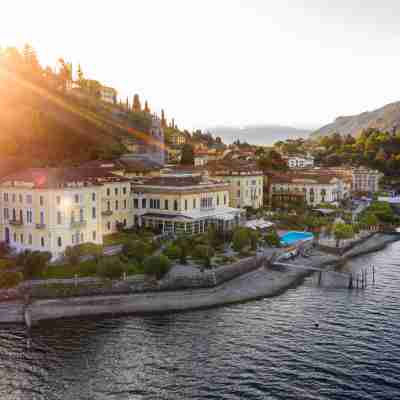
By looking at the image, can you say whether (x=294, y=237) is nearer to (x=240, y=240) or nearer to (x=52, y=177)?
(x=240, y=240)

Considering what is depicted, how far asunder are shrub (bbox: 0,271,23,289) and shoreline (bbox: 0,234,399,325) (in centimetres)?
173

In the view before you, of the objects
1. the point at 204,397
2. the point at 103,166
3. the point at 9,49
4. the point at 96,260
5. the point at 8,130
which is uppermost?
the point at 9,49

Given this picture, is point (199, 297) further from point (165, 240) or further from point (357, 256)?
point (357, 256)

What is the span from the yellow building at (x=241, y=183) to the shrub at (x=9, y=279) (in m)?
43.9

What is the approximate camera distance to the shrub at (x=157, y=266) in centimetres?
4269

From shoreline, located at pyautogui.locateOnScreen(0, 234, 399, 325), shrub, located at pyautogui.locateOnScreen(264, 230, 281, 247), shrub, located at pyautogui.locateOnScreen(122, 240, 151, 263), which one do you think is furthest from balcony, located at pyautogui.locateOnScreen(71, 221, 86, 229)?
shrub, located at pyautogui.locateOnScreen(264, 230, 281, 247)

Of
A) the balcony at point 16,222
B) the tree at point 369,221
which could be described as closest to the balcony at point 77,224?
the balcony at point 16,222

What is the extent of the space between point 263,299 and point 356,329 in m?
9.71

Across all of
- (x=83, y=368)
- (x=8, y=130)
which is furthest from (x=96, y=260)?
(x=8, y=130)

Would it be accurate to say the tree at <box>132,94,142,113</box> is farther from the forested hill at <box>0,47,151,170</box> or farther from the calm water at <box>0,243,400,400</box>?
the calm water at <box>0,243,400,400</box>

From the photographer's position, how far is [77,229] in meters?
47.5

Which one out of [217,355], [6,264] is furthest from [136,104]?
[217,355]

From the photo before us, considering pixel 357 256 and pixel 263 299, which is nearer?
pixel 263 299

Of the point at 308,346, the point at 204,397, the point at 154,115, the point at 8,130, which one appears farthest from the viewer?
the point at 154,115
